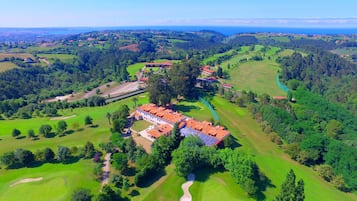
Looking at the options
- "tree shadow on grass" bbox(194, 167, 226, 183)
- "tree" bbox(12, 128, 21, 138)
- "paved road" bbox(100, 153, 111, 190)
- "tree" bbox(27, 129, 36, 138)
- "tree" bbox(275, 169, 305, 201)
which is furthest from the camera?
"tree" bbox(12, 128, 21, 138)

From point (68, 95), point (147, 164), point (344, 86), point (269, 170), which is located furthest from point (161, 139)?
point (344, 86)

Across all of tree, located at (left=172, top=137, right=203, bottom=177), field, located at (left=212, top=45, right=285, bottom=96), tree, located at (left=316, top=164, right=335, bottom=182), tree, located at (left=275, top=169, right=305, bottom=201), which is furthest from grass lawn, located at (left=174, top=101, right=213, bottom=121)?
tree, located at (left=275, top=169, right=305, bottom=201)

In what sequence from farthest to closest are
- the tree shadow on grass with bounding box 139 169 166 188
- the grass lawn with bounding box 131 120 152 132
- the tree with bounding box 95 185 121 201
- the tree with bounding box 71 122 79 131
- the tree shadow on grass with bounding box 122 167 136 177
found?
1. the grass lawn with bounding box 131 120 152 132
2. the tree with bounding box 71 122 79 131
3. the tree shadow on grass with bounding box 122 167 136 177
4. the tree shadow on grass with bounding box 139 169 166 188
5. the tree with bounding box 95 185 121 201

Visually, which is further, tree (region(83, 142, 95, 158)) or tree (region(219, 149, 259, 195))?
tree (region(83, 142, 95, 158))

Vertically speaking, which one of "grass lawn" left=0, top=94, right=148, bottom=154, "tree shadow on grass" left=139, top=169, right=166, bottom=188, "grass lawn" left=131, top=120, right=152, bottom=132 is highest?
"grass lawn" left=131, top=120, right=152, bottom=132

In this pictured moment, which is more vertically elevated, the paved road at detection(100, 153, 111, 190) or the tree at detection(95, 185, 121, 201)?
the tree at detection(95, 185, 121, 201)

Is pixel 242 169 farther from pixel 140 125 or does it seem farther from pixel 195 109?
pixel 195 109

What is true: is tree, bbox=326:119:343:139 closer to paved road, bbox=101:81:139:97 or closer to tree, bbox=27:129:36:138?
paved road, bbox=101:81:139:97
